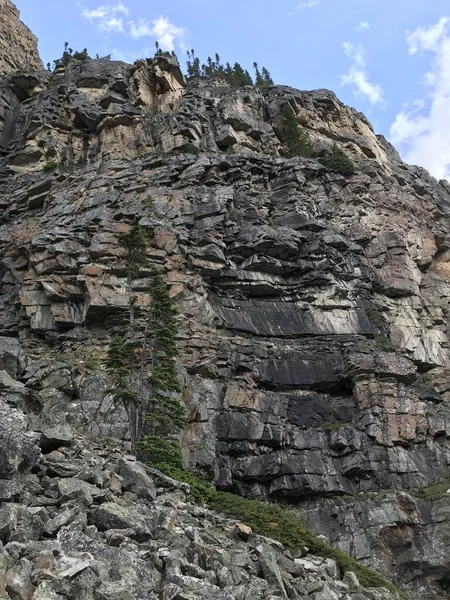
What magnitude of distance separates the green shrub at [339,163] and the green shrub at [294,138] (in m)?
1.94

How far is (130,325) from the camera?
2983 centimetres

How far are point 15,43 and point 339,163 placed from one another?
1876 inches

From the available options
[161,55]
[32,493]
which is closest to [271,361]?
[32,493]

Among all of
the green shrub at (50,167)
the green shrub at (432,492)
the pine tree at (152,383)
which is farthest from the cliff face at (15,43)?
the green shrub at (432,492)

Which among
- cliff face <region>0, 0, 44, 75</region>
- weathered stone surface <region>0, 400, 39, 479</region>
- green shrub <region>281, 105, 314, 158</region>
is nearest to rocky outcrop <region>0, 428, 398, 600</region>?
weathered stone surface <region>0, 400, 39, 479</region>

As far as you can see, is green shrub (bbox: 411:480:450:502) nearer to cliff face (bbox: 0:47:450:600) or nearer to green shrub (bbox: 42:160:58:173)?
cliff face (bbox: 0:47:450:600)

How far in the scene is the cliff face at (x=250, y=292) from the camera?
26.3 metres

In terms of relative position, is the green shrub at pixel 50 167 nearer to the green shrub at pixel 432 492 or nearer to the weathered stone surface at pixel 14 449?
the green shrub at pixel 432 492

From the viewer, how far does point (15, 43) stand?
69.0 m

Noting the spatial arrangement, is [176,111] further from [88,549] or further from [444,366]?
[88,549]

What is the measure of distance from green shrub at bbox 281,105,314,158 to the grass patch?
115ft

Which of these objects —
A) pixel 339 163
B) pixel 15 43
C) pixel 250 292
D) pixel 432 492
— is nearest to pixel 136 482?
pixel 432 492

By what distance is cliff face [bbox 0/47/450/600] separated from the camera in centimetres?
2627

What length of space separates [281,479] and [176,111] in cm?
3356
